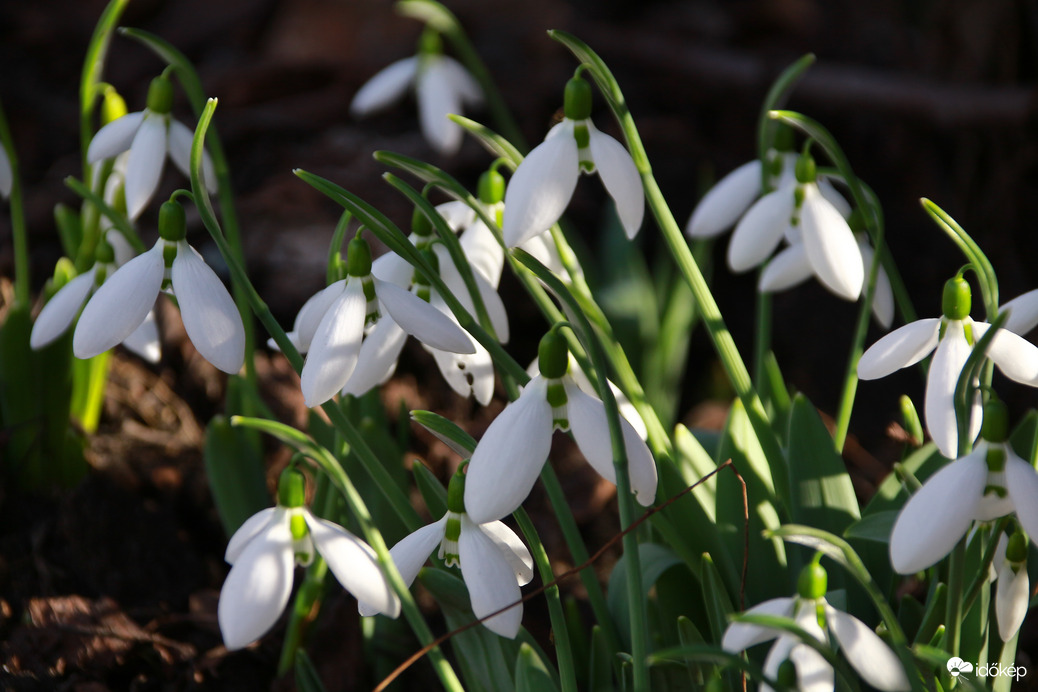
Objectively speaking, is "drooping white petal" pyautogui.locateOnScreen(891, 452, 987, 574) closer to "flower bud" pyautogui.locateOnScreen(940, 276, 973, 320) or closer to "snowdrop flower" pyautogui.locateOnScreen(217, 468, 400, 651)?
"flower bud" pyautogui.locateOnScreen(940, 276, 973, 320)

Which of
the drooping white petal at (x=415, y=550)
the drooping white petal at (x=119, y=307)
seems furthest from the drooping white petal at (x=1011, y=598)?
the drooping white petal at (x=119, y=307)

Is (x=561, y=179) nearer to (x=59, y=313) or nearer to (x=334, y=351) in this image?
(x=334, y=351)

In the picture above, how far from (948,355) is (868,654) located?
0.81 ft

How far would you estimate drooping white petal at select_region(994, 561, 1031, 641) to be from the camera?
2.31ft

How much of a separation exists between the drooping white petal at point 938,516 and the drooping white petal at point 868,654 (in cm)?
5

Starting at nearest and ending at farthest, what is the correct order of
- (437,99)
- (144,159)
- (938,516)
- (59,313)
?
(938,516) → (59,313) → (144,159) → (437,99)

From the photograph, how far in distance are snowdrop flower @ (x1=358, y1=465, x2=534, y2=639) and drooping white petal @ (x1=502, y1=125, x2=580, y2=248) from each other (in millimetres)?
195

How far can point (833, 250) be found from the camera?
80 centimetres

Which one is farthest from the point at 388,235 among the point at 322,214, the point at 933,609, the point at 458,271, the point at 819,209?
the point at 322,214

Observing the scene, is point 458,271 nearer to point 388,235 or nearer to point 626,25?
point 388,235

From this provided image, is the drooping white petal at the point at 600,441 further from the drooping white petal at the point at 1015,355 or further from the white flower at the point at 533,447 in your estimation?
the drooping white petal at the point at 1015,355

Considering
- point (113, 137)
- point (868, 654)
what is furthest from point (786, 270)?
point (113, 137)

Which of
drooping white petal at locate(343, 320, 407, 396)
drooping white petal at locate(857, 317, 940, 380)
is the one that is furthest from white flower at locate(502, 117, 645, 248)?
drooping white petal at locate(857, 317, 940, 380)

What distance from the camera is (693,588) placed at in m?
0.93
